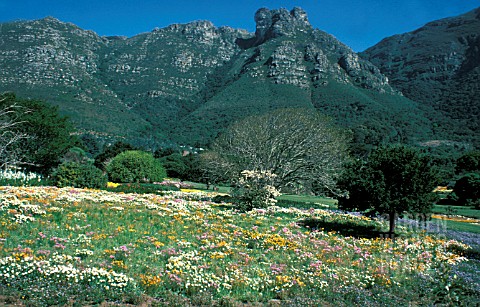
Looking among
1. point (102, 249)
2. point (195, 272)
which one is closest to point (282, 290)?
point (195, 272)

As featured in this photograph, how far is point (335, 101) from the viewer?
105 meters

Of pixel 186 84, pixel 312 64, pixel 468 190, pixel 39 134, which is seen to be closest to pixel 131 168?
pixel 39 134

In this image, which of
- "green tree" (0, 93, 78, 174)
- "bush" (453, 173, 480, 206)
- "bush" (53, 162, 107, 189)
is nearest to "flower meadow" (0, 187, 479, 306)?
"bush" (53, 162, 107, 189)

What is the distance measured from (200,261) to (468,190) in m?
44.7

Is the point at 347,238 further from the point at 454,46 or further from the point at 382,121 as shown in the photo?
the point at 454,46

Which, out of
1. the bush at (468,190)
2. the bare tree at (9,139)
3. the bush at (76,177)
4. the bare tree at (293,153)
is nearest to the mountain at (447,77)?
the bush at (468,190)

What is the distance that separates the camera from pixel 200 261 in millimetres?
9117

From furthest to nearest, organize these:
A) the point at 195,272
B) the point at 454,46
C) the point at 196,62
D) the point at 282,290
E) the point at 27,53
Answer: the point at 454,46 → the point at 196,62 → the point at 27,53 → the point at 195,272 → the point at 282,290

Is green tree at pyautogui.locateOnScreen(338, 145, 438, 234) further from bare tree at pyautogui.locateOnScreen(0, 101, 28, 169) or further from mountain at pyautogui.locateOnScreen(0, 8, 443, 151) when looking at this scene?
mountain at pyautogui.locateOnScreen(0, 8, 443, 151)

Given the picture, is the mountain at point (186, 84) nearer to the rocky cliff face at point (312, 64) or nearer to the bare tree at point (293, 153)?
the rocky cliff face at point (312, 64)

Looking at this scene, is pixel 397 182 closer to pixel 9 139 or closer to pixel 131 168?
pixel 9 139

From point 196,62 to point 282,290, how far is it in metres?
163

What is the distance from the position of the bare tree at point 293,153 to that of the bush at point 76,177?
32.0ft

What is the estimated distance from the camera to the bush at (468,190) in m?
43.2
